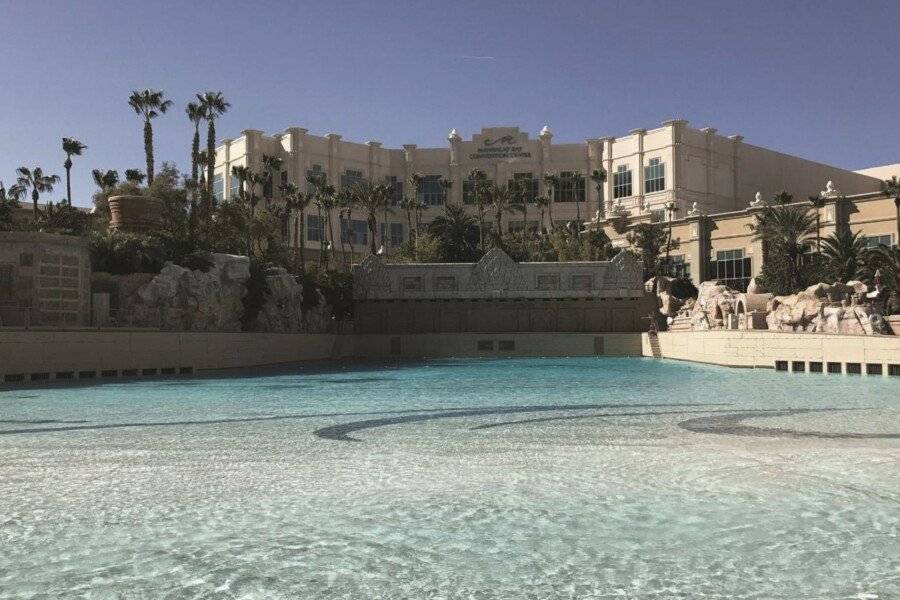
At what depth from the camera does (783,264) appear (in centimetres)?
4803

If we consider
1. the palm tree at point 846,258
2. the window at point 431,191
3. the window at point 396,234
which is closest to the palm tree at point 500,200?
the window at point 431,191

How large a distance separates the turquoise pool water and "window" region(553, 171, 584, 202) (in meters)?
55.9

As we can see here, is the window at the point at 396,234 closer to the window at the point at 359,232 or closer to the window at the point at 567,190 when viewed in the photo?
the window at the point at 359,232

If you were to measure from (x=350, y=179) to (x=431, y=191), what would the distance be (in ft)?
26.1

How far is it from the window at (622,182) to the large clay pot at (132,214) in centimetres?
4362

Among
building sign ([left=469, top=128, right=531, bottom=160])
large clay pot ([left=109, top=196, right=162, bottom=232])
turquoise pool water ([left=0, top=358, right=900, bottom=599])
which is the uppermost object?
building sign ([left=469, top=128, right=531, bottom=160])

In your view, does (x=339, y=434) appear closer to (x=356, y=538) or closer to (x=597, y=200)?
(x=356, y=538)

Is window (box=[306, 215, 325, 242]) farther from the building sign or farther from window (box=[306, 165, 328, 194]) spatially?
the building sign


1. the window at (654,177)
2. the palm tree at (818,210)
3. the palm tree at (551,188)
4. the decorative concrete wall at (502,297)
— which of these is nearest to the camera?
the palm tree at (818,210)

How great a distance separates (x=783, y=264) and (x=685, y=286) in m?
9.30

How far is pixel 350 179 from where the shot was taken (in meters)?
72.0

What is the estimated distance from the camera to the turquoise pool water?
6.16 metres

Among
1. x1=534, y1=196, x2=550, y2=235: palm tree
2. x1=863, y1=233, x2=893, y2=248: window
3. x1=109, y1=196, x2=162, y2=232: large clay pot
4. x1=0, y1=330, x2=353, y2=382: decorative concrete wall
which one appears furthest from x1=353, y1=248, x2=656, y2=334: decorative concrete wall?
x1=109, y1=196, x2=162, y2=232: large clay pot

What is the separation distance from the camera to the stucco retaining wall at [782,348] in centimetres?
2717
